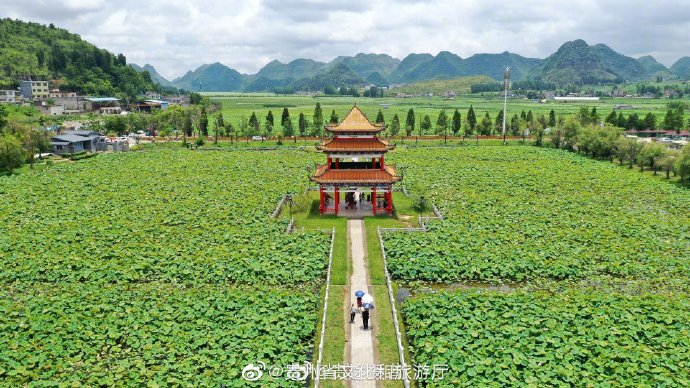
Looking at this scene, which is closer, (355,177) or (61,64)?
(355,177)

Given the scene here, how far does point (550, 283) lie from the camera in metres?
21.9

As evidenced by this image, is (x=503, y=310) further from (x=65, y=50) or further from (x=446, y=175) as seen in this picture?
(x=65, y=50)

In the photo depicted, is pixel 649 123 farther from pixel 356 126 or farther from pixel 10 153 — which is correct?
pixel 10 153

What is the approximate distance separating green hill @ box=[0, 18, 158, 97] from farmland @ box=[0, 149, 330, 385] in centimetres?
8941

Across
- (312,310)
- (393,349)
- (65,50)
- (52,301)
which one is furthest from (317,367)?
(65,50)

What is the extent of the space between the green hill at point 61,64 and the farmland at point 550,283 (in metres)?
108

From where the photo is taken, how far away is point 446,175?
45.9 metres

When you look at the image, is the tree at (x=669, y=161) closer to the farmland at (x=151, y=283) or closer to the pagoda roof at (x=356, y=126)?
the pagoda roof at (x=356, y=126)

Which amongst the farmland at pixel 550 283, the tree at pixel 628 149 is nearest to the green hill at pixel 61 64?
the farmland at pixel 550 283

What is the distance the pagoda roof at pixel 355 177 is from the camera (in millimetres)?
31422

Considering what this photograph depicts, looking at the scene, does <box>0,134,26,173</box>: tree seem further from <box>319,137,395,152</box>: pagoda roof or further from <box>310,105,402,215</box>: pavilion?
<box>319,137,395,152</box>: pagoda roof

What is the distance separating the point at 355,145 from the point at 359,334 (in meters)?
16.5

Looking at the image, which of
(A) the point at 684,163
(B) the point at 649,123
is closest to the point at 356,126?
(A) the point at 684,163

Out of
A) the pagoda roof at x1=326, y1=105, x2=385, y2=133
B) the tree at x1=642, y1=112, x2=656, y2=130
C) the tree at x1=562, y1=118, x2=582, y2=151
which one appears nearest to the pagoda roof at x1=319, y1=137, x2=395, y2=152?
the pagoda roof at x1=326, y1=105, x2=385, y2=133
